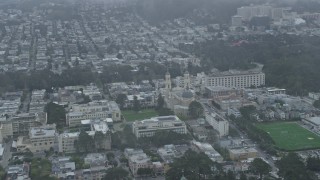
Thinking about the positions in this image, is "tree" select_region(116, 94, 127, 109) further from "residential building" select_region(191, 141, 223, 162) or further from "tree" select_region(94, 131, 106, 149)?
"residential building" select_region(191, 141, 223, 162)

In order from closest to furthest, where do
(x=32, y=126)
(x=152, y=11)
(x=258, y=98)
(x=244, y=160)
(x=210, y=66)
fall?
1. (x=244, y=160)
2. (x=32, y=126)
3. (x=258, y=98)
4. (x=210, y=66)
5. (x=152, y=11)

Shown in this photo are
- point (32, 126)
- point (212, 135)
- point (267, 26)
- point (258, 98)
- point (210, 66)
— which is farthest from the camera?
point (267, 26)

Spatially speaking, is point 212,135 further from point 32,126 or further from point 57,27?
point 57,27

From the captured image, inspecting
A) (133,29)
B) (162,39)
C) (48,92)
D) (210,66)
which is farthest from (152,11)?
(48,92)

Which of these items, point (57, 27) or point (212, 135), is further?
point (57, 27)

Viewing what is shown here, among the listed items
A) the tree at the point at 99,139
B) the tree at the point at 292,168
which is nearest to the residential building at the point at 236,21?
the tree at the point at 99,139

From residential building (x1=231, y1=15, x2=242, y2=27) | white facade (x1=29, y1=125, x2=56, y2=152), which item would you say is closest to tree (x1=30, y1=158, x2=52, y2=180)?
white facade (x1=29, y1=125, x2=56, y2=152)

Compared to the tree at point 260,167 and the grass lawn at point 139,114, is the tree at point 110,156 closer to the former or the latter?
the tree at point 260,167
